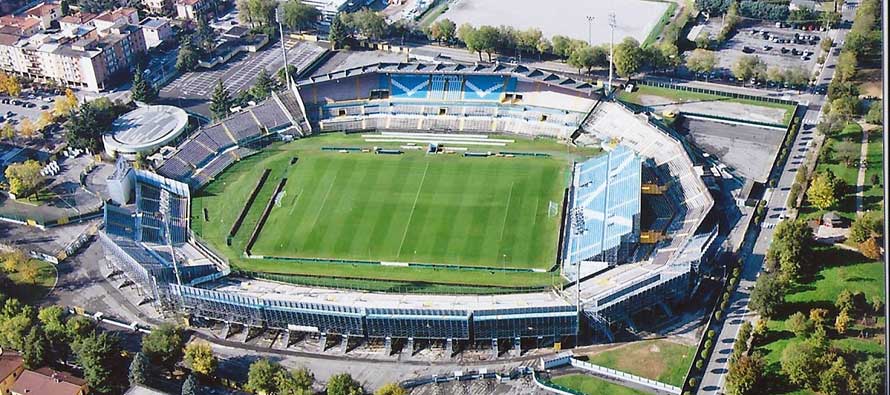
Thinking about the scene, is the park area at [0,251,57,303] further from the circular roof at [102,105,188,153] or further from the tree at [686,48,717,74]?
the tree at [686,48,717,74]

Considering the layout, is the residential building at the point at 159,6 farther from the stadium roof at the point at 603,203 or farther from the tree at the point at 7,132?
the stadium roof at the point at 603,203

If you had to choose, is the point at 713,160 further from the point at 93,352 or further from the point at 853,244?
the point at 93,352

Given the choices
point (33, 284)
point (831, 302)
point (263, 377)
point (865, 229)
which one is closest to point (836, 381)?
point (831, 302)

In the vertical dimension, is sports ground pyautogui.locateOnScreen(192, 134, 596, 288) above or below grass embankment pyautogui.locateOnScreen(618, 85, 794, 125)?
below

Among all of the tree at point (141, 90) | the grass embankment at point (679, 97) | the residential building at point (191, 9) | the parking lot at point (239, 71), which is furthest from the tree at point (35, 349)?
the residential building at point (191, 9)

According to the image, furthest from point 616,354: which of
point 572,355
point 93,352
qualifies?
point 93,352

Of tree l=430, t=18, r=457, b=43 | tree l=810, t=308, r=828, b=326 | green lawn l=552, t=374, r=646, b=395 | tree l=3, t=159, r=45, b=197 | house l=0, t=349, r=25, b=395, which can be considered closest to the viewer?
green lawn l=552, t=374, r=646, b=395

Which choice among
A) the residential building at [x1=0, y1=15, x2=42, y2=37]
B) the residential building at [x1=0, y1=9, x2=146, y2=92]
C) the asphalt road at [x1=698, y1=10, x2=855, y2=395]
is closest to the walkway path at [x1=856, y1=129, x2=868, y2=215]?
the asphalt road at [x1=698, y1=10, x2=855, y2=395]
